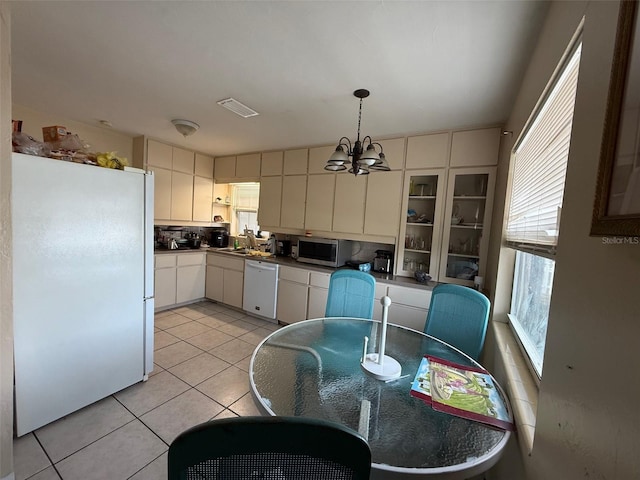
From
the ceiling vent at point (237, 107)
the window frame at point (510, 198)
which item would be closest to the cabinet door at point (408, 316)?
the window frame at point (510, 198)

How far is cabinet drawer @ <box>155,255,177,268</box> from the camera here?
12.1ft

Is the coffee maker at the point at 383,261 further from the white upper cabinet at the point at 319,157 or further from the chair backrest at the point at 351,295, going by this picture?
the white upper cabinet at the point at 319,157

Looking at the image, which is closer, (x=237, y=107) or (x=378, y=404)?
(x=378, y=404)

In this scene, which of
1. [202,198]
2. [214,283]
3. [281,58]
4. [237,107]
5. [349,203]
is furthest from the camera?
[202,198]

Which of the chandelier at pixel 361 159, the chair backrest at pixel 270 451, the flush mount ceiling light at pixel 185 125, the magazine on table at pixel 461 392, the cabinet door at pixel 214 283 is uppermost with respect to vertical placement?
the flush mount ceiling light at pixel 185 125

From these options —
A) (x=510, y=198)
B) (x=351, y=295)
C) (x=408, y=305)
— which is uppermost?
(x=510, y=198)

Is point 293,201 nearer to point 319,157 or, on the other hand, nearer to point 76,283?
point 319,157

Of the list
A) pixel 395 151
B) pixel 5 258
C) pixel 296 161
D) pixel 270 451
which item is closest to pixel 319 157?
pixel 296 161

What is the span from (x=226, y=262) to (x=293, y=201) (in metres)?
1.48

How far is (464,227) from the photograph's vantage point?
282 centimetres

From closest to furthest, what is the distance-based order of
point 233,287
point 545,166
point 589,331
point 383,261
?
1. point 589,331
2. point 545,166
3. point 383,261
4. point 233,287

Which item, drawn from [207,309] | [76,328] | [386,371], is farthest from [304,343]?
[207,309]

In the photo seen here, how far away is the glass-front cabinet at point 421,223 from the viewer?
114 inches

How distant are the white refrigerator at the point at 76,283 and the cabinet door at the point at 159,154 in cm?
203
